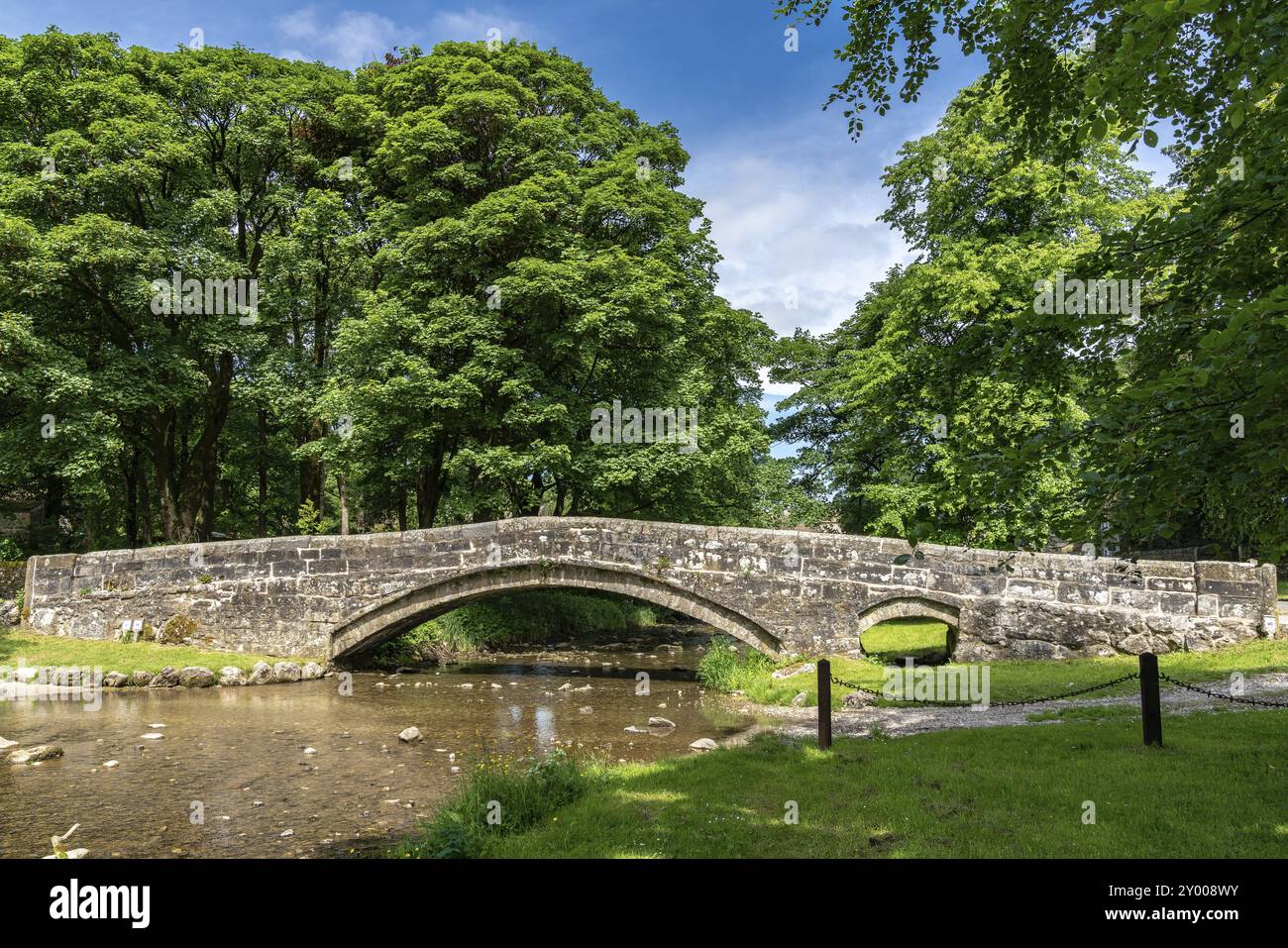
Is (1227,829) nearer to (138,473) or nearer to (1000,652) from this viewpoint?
(1000,652)

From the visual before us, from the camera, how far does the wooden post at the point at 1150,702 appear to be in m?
6.82

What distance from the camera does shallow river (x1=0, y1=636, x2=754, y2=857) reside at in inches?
252

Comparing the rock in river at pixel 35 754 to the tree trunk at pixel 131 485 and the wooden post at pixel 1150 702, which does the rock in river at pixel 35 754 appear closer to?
the wooden post at pixel 1150 702

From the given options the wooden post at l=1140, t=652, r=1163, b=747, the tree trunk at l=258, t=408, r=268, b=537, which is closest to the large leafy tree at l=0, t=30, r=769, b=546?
the tree trunk at l=258, t=408, r=268, b=537

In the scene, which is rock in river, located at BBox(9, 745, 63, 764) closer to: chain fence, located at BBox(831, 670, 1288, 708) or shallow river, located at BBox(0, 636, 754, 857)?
shallow river, located at BBox(0, 636, 754, 857)

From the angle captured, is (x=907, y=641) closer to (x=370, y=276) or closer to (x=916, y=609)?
(x=916, y=609)

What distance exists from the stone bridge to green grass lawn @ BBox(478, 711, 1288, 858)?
5499 millimetres

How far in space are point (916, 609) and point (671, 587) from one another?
448 centimetres

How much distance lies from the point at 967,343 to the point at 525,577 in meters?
10.9

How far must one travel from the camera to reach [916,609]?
13594 millimetres

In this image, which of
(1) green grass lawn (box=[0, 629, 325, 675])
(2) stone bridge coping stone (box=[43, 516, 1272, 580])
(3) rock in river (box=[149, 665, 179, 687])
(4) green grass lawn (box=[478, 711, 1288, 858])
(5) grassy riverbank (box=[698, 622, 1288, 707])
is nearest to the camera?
(4) green grass lawn (box=[478, 711, 1288, 858])

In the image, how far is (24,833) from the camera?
623 centimetres

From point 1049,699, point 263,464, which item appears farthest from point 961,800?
point 263,464
